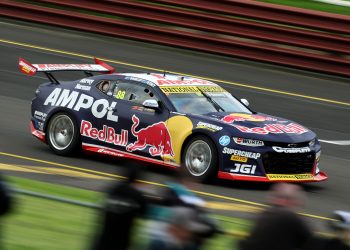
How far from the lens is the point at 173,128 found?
14.9 meters

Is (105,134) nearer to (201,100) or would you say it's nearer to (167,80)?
(167,80)

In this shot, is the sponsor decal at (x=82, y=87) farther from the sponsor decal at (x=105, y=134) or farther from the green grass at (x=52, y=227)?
the green grass at (x=52, y=227)

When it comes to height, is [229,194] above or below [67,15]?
below

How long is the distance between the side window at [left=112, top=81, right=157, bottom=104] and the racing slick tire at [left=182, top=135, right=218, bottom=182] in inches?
44.5

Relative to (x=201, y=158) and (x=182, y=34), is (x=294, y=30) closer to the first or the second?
(x=182, y=34)

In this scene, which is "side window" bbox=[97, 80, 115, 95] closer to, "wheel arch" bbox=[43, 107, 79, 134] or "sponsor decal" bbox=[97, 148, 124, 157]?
"wheel arch" bbox=[43, 107, 79, 134]

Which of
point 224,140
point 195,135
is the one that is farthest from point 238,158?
point 195,135

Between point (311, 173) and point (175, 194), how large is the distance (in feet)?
24.7

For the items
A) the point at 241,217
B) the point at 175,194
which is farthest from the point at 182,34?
the point at 175,194

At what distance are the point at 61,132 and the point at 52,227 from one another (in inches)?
244

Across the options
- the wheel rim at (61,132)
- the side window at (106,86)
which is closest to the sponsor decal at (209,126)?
the side window at (106,86)

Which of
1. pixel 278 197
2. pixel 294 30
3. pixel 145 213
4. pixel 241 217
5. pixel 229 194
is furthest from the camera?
pixel 294 30

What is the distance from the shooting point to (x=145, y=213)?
7.47 meters

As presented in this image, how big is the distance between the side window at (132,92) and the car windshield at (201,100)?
0.27m
